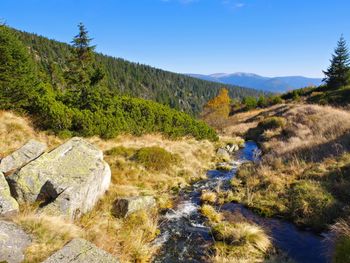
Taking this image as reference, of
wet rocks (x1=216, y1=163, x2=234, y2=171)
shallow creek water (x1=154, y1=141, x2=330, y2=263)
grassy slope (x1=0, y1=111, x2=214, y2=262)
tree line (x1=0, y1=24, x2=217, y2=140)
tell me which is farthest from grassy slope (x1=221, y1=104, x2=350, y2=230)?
tree line (x1=0, y1=24, x2=217, y2=140)

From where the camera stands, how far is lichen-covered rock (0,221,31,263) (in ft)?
16.3

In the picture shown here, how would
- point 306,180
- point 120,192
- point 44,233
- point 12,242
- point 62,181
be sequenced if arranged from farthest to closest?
1. point 306,180
2. point 120,192
3. point 62,181
4. point 44,233
5. point 12,242

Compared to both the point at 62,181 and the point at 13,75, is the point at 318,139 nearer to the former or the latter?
the point at 62,181

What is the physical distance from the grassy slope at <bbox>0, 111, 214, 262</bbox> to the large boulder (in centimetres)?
46

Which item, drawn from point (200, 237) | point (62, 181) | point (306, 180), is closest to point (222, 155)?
point (306, 180)

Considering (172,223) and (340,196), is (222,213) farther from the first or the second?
(340,196)

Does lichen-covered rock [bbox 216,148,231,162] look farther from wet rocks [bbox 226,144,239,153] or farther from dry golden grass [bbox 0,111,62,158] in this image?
dry golden grass [bbox 0,111,62,158]

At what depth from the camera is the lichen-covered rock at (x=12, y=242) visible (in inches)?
196

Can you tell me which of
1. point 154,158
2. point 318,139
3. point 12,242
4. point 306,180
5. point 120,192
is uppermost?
point 318,139

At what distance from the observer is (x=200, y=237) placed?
8.12 metres

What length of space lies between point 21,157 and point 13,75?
312 inches

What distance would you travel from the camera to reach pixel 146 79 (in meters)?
153

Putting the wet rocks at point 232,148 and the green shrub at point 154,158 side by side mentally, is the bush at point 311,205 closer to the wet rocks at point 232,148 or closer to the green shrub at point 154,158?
the green shrub at point 154,158

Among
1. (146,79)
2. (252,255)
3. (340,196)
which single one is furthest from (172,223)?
(146,79)
